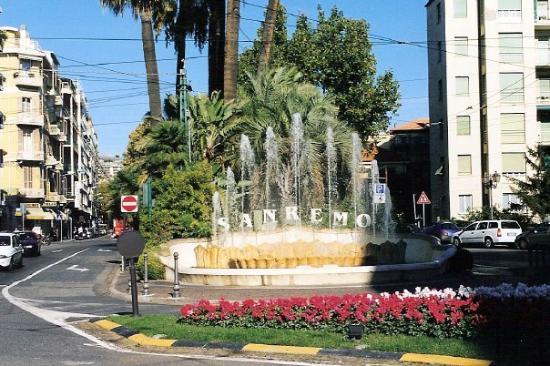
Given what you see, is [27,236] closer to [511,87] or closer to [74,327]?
[74,327]

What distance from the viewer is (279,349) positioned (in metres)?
10.5

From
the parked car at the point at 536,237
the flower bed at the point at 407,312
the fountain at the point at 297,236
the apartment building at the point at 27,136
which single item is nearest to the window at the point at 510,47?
the parked car at the point at 536,237

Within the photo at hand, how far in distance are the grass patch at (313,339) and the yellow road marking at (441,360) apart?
0.18m

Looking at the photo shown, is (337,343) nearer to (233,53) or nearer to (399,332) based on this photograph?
(399,332)

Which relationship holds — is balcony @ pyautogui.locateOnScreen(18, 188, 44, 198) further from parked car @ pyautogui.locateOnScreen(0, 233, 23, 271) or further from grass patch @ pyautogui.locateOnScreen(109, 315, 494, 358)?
grass patch @ pyautogui.locateOnScreen(109, 315, 494, 358)

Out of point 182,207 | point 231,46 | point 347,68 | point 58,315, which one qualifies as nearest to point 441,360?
point 58,315

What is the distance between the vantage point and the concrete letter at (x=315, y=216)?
30769 millimetres

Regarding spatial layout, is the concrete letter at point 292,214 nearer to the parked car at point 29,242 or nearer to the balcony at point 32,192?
the parked car at point 29,242

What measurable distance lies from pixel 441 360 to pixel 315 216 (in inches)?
873

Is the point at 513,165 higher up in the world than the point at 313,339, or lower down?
higher up

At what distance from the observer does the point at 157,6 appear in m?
35.8

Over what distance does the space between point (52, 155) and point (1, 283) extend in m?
58.8

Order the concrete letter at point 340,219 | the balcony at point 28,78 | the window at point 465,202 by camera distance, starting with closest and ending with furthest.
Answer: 1. the concrete letter at point 340,219
2. the window at point 465,202
3. the balcony at point 28,78

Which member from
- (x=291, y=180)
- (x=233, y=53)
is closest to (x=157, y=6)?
(x=233, y=53)
